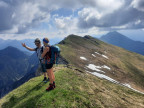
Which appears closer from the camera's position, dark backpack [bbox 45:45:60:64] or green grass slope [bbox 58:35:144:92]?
dark backpack [bbox 45:45:60:64]

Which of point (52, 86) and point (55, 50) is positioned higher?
point (55, 50)

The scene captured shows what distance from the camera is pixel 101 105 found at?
10.4 meters

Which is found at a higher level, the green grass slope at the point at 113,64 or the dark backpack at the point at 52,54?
the dark backpack at the point at 52,54

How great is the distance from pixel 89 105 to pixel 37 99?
16.2 ft

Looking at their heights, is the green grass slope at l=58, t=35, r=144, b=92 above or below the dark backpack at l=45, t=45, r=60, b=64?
below

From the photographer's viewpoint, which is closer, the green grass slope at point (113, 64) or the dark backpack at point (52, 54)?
the dark backpack at point (52, 54)

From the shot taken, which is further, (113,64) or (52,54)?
(113,64)

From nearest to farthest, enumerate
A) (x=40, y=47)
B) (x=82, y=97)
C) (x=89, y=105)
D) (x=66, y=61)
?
(x=89, y=105), (x=82, y=97), (x=40, y=47), (x=66, y=61)

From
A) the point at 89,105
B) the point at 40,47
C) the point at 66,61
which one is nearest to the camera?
the point at 89,105

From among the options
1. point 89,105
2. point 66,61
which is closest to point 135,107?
point 89,105

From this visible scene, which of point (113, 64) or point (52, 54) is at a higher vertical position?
point (52, 54)

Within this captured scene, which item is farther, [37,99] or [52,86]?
[52,86]

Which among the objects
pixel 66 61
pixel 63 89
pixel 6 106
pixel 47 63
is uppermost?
pixel 47 63

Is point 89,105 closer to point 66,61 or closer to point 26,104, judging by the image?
point 26,104
